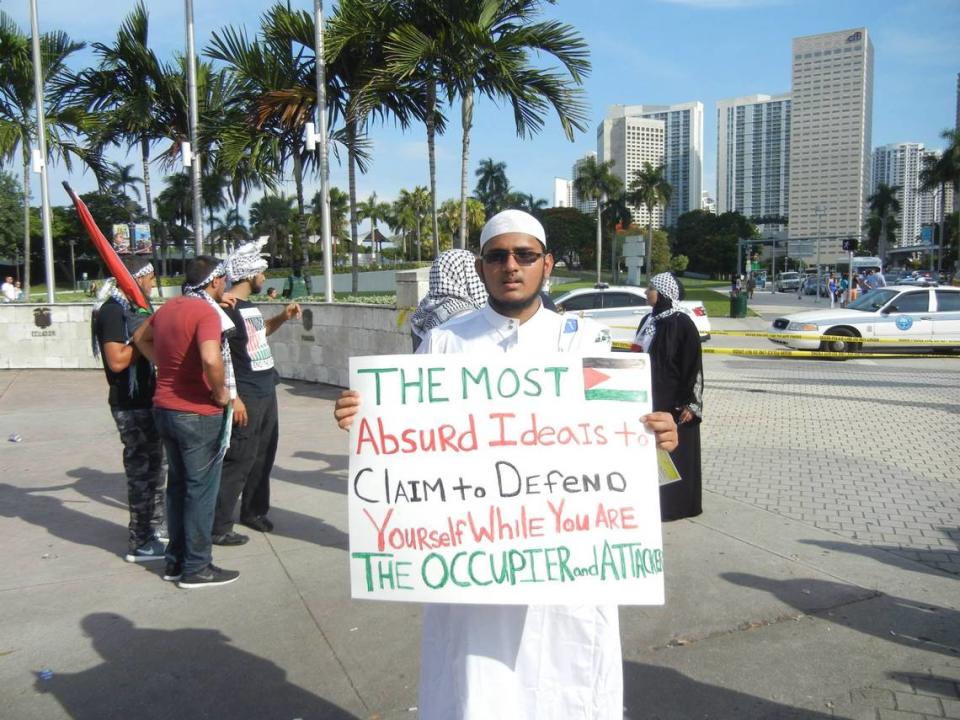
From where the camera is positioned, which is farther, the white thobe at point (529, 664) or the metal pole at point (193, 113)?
the metal pole at point (193, 113)

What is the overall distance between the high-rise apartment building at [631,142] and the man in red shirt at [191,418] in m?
139

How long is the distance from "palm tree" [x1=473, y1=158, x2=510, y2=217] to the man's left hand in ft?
279

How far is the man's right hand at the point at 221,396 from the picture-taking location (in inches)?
165

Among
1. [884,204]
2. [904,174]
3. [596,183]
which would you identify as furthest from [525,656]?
[904,174]

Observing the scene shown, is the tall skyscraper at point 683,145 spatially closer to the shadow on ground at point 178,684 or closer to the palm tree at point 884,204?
the palm tree at point 884,204

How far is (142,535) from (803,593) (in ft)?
12.6

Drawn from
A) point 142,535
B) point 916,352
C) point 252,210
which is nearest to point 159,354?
point 142,535

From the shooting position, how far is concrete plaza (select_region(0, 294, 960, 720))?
3.25 m

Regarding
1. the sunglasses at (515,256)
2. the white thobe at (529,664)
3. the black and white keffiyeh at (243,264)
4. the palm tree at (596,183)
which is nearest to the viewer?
the white thobe at (529,664)

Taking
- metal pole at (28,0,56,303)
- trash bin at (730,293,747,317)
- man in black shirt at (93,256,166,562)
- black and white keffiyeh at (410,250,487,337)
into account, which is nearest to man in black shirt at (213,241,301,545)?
man in black shirt at (93,256,166,562)

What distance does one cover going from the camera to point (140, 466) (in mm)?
4910

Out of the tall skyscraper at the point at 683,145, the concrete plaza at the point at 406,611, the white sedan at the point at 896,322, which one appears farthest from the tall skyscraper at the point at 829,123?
the concrete plaza at the point at 406,611

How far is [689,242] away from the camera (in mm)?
107250

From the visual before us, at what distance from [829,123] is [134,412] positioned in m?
134
